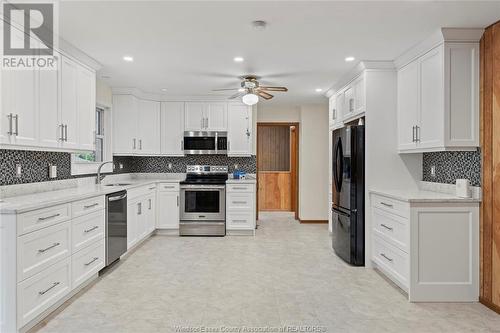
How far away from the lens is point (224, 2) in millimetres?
2520

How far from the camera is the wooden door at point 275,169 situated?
8789 millimetres

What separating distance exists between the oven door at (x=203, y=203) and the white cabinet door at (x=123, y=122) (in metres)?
1.12

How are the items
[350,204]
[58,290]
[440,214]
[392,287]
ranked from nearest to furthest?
1. [58,290]
2. [440,214]
3. [392,287]
4. [350,204]

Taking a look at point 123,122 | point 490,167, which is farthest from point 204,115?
point 490,167

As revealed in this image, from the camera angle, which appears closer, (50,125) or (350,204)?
(50,125)

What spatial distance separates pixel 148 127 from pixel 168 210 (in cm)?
149

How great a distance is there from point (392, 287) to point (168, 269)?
7.84 ft

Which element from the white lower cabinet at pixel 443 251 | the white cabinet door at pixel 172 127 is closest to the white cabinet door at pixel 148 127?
the white cabinet door at pixel 172 127

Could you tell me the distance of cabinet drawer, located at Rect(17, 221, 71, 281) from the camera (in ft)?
7.56

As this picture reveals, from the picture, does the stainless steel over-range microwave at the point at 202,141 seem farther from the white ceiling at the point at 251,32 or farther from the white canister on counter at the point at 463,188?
the white canister on counter at the point at 463,188

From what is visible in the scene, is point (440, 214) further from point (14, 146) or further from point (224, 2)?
point (14, 146)

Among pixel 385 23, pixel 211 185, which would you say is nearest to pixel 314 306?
pixel 385 23

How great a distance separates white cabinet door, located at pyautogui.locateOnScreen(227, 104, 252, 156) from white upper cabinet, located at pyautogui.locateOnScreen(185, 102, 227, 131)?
0.13 m

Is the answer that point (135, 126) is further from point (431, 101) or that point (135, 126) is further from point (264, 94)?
point (431, 101)
